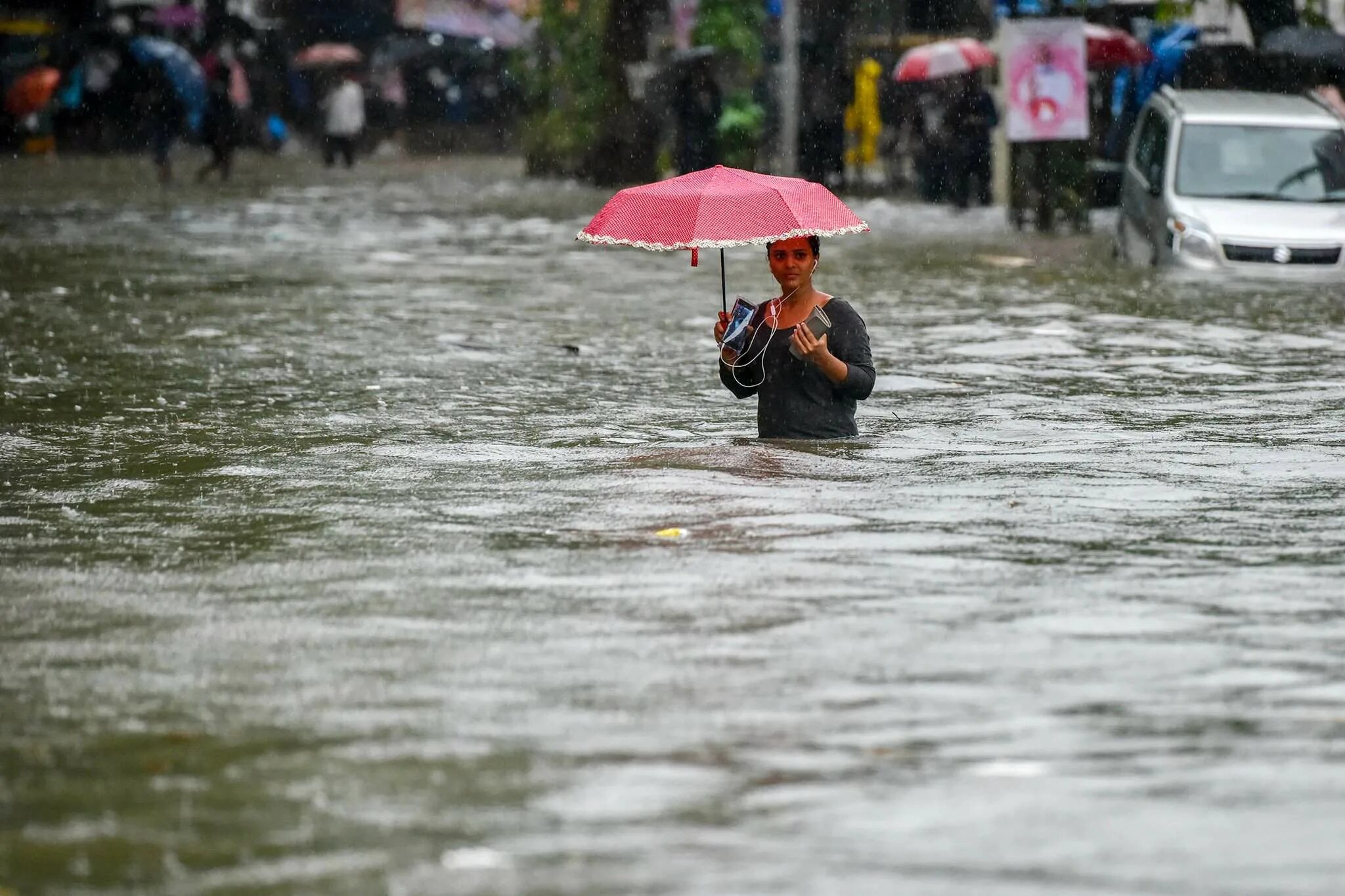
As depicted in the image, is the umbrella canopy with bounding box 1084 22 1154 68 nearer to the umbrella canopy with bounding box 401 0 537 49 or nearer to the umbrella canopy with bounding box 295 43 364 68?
the umbrella canopy with bounding box 295 43 364 68

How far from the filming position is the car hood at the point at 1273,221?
796 inches

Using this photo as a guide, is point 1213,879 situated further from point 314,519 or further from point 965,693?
point 314,519

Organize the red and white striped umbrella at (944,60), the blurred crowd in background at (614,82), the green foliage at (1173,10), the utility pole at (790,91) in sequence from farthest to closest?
the utility pole at (790,91)
the blurred crowd in background at (614,82)
the red and white striped umbrella at (944,60)
the green foliage at (1173,10)

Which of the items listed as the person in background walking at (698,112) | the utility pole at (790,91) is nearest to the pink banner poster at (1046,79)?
the utility pole at (790,91)

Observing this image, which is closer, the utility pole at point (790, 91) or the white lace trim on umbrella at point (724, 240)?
the white lace trim on umbrella at point (724, 240)

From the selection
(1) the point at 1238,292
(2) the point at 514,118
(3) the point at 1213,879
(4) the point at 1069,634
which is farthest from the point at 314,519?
(2) the point at 514,118

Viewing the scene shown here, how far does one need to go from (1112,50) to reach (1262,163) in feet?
34.6

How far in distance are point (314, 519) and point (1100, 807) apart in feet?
14.8

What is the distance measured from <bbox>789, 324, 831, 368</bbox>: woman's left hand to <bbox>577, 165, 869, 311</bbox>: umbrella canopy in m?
0.41

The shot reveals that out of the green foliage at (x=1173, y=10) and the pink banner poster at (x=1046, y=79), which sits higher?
the green foliage at (x=1173, y=10)

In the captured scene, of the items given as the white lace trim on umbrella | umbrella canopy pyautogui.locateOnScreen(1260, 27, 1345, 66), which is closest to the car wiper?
umbrella canopy pyautogui.locateOnScreen(1260, 27, 1345, 66)

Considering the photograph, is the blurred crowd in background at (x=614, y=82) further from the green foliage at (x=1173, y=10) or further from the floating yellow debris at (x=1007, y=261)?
the floating yellow debris at (x=1007, y=261)

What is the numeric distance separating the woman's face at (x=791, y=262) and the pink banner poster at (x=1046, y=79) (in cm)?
1737

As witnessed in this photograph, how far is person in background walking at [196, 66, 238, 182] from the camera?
129 ft
